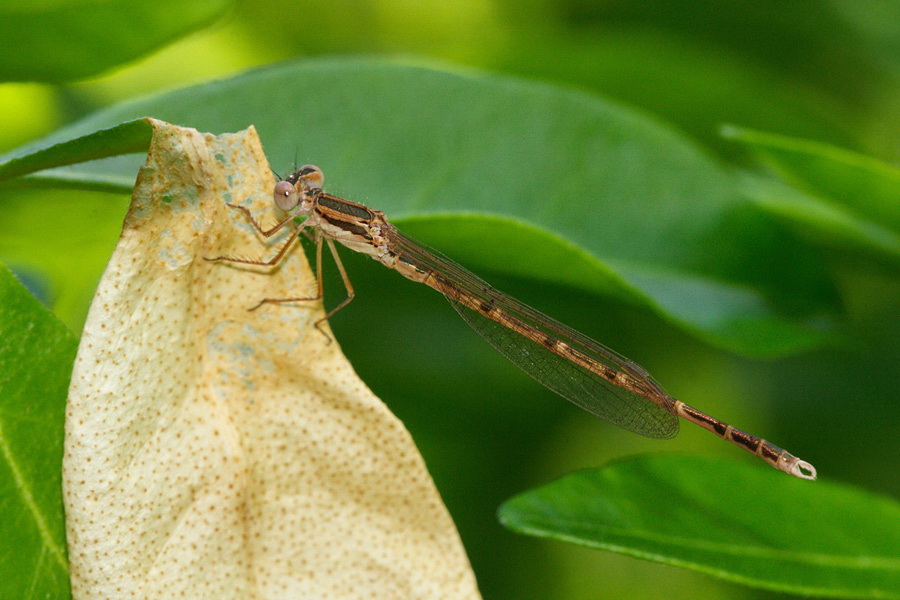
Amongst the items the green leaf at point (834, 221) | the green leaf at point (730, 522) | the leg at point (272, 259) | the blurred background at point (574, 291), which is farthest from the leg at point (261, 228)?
the green leaf at point (834, 221)

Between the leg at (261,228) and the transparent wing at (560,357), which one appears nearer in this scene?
the leg at (261,228)

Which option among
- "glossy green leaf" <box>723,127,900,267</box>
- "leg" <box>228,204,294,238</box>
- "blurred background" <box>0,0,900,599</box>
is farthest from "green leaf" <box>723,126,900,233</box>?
"leg" <box>228,204,294,238</box>

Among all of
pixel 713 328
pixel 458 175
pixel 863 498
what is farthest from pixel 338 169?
pixel 863 498

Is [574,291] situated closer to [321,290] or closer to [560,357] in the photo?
[560,357]

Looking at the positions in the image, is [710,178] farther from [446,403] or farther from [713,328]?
[446,403]

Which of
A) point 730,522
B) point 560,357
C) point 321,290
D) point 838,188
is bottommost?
point 730,522

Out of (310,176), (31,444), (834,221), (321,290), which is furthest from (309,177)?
(834,221)

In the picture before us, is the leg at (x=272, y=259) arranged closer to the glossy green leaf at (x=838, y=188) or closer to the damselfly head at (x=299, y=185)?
the damselfly head at (x=299, y=185)
